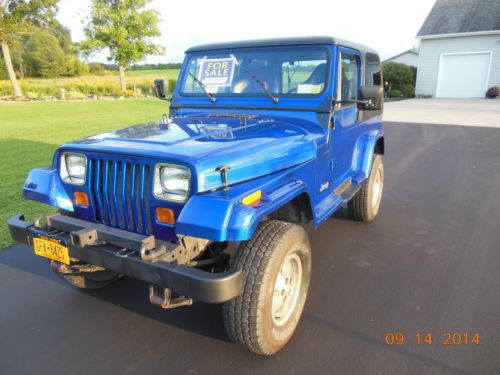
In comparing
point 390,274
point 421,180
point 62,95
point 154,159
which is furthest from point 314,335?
point 62,95

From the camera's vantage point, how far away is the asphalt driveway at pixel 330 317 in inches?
94.0

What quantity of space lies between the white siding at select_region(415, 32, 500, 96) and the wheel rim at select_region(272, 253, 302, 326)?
23789 mm

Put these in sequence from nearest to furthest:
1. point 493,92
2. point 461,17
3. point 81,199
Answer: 1. point 81,199
2. point 493,92
3. point 461,17

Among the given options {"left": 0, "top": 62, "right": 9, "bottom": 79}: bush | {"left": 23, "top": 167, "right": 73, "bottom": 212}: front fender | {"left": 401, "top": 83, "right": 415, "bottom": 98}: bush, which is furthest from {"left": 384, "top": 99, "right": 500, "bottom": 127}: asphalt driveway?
{"left": 0, "top": 62, "right": 9, "bottom": 79}: bush

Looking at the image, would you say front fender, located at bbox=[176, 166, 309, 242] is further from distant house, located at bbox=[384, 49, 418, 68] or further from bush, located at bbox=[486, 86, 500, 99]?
distant house, located at bbox=[384, 49, 418, 68]

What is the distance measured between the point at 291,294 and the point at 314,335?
321 millimetres

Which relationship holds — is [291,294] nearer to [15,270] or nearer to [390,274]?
[390,274]

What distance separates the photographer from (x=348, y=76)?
11.9ft

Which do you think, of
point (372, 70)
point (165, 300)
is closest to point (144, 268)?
point (165, 300)

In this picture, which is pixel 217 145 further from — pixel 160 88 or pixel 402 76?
pixel 402 76

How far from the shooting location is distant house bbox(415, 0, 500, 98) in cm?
2127

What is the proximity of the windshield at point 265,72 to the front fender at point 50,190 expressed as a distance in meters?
1.59

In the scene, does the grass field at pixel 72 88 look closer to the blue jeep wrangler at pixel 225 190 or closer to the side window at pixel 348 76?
the side window at pixel 348 76

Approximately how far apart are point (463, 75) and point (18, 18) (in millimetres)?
27834
